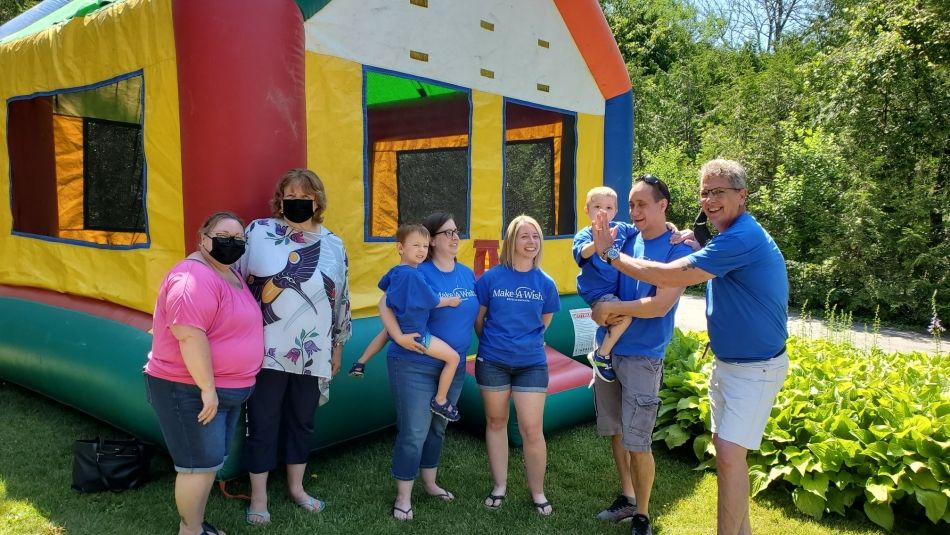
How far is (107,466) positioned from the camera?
132 inches

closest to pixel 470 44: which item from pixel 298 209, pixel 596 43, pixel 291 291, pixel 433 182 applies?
pixel 433 182

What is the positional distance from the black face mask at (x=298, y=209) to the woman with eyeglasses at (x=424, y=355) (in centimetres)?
54

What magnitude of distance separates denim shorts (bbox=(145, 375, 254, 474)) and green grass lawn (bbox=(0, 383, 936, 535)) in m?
0.54

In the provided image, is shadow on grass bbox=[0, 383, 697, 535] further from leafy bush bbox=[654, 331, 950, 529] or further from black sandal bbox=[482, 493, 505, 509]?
leafy bush bbox=[654, 331, 950, 529]

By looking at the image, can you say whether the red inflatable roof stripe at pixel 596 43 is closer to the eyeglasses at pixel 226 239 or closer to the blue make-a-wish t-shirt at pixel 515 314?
the blue make-a-wish t-shirt at pixel 515 314

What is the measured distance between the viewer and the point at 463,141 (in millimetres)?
4859

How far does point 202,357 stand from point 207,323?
128 millimetres

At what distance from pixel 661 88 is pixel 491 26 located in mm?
18012

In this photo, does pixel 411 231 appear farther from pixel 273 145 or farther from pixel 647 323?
pixel 647 323

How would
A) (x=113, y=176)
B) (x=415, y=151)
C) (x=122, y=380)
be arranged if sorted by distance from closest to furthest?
Result: (x=122, y=380) < (x=113, y=176) < (x=415, y=151)

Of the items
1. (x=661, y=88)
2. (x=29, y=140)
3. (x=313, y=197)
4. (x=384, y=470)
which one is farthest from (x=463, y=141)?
(x=661, y=88)

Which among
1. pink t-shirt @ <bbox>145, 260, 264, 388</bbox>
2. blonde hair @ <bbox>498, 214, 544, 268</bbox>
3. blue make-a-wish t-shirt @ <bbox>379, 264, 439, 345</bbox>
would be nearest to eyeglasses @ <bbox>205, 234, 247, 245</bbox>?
pink t-shirt @ <bbox>145, 260, 264, 388</bbox>

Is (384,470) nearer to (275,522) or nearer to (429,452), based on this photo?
(429,452)

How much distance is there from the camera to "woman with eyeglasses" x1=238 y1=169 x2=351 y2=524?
2992 mm
